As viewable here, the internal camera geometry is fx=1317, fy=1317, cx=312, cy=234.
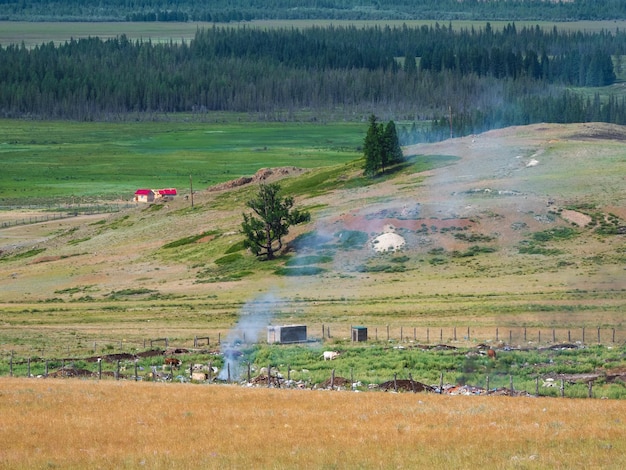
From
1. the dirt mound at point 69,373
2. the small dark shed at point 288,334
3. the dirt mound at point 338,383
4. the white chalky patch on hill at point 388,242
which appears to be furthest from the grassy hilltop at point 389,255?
the dirt mound at point 338,383

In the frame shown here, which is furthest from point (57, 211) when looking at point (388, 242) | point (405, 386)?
point (405, 386)

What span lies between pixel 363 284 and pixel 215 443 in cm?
5375

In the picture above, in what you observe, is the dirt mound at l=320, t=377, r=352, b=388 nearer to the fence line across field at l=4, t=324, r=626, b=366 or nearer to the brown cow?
the brown cow

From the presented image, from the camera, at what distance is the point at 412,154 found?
13638 centimetres

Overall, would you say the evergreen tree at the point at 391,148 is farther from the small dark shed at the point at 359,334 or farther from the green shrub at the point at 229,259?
the small dark shed at the point at 359,334

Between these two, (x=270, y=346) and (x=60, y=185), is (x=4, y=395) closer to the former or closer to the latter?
(x=270, y=346)

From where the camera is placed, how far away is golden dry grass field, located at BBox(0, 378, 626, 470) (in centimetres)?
3092

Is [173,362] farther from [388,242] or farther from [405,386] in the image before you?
[388,242]

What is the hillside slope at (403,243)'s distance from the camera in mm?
85938

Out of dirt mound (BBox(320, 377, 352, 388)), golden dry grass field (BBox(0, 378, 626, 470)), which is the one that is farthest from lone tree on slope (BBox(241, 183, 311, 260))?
golden dry grass field (BBox(0, 378, 626, 470))

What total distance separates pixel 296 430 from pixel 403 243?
60.4 metres

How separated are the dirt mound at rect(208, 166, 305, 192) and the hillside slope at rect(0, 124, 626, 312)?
13235 millimetres

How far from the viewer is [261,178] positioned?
142000 mm

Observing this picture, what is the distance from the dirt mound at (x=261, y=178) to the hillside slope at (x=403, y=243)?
13.2 metres
